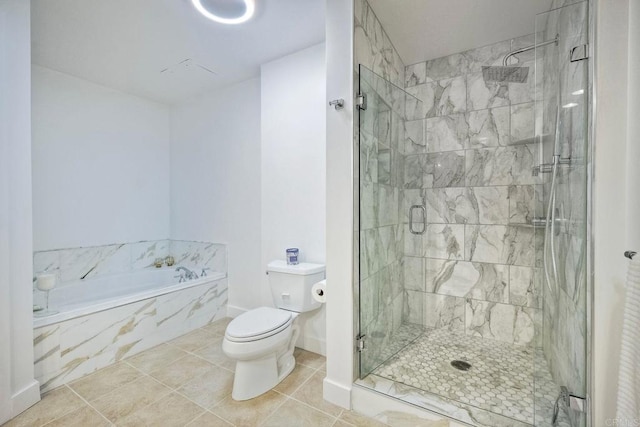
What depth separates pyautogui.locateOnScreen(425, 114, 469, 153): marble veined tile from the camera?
2.32 m

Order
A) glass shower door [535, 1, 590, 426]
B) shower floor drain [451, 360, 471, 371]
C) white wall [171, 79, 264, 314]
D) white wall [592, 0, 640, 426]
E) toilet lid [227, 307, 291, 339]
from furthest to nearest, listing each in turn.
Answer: white wall [171, 79, 264, 314], shower floor drain [451, 360, 471, 371], toilet lid [227, 307, 291, 339], glass shower door [535, 1, 590, 426], white wall [592, 0, 640, 426]

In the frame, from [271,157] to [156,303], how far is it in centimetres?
163

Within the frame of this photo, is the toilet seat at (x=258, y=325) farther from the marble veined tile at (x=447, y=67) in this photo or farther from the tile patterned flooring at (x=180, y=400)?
the marble veined tile at (x=447, y=67)

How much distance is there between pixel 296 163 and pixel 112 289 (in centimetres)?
250

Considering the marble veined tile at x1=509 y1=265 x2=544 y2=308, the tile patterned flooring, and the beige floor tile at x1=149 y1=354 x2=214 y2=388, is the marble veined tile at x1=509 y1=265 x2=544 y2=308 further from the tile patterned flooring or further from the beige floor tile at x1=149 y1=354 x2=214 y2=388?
the beige floor tile at x1=149 y1=354 x2=214 y2=388

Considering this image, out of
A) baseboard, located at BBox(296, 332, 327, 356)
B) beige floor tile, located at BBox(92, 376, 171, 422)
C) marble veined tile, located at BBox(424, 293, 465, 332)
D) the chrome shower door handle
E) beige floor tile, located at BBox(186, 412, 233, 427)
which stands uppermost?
the chrome shower door handle

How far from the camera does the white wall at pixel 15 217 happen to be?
1.53m

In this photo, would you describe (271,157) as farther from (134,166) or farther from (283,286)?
(134,166)

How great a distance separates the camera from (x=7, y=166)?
1.55m

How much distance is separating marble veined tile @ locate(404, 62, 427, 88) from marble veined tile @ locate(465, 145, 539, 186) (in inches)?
30.3

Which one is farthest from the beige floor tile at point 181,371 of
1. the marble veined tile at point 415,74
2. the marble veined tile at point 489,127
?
the marble veined tile at point 415,74

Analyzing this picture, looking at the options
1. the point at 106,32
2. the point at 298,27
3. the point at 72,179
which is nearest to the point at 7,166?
the point at 106,32

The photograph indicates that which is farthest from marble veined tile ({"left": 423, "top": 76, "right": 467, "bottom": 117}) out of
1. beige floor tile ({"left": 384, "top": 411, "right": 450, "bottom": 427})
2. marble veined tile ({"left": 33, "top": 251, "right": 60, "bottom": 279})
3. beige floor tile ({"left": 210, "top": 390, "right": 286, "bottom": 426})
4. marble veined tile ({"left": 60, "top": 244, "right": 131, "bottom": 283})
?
marble veined tile ({"left": 33, "top": 251, "right": 60, "bottom": 279})

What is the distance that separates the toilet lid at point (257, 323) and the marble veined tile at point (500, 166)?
182 cm
